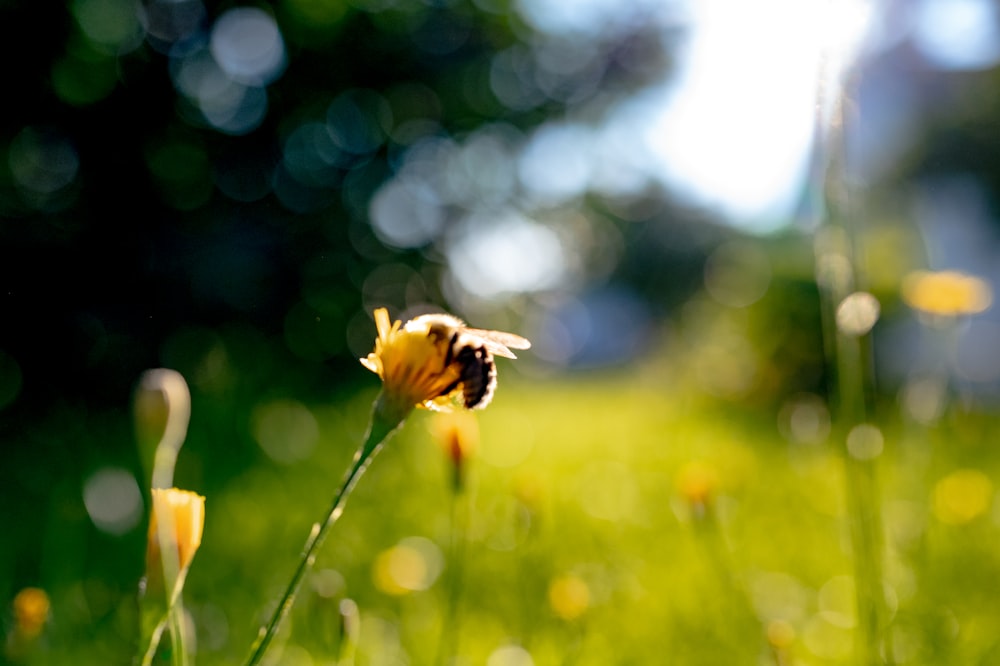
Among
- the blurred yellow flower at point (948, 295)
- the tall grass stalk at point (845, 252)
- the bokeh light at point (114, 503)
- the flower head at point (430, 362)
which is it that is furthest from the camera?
the blurred yellow flower at point (948, 295)

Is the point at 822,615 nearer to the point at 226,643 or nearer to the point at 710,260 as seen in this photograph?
the point at 226,643

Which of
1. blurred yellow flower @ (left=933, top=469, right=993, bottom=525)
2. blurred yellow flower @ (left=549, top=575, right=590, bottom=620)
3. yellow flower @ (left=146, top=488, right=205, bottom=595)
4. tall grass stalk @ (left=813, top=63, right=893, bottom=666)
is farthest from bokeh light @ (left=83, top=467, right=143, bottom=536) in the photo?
blurred yellow flower @ (left=933, top=469, right=993, bottom=525)

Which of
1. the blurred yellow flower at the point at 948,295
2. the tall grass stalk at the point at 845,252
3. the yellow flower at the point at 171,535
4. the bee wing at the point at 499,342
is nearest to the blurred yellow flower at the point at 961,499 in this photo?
the blurred yellow flower at the point at 948,295

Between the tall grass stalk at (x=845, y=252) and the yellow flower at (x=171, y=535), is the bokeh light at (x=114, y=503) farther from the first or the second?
the tall grass stalk at (x=845, y=252)

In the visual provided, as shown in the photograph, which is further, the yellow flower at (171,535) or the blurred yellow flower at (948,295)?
the blurred yellow flower at (948,295)

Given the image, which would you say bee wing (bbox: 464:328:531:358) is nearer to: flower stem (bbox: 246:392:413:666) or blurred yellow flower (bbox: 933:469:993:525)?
flower stem (bbox: 246:392:413:666)

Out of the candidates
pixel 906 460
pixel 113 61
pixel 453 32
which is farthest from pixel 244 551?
pixel 453 32

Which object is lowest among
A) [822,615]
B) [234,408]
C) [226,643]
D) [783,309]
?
[783,309]
